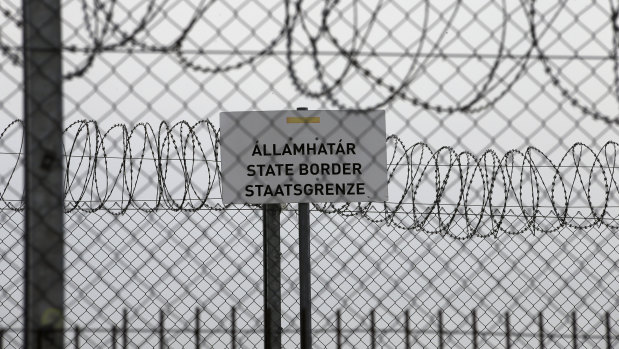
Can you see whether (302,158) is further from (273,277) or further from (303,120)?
(273,277)

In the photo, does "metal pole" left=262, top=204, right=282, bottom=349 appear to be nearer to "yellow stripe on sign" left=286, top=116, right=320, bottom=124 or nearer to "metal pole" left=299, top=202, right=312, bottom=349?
"metal pole" left=299, top=202, right=312, bottom=349

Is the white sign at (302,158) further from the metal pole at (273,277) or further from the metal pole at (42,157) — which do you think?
the metal pole at (42,157)

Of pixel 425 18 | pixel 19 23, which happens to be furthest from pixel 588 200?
pixel 19 23

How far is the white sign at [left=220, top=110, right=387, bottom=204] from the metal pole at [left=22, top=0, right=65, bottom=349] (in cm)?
242

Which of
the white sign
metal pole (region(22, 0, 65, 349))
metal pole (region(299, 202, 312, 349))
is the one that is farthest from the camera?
the white sign

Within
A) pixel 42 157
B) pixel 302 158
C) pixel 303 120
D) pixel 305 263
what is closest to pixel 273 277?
pixel 305 263

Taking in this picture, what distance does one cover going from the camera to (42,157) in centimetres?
304

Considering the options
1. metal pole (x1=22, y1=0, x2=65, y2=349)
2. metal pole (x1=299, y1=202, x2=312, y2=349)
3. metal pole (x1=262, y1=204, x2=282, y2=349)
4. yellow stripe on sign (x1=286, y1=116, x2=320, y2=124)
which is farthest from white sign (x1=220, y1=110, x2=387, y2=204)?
metal pole (x1=22, y1=0, x2=65, y2=349)

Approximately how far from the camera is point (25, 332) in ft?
10.1

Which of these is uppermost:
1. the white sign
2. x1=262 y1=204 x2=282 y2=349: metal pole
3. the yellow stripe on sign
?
the yellow stripe on sign

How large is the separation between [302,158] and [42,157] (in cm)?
266

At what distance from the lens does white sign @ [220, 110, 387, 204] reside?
5.53 meters

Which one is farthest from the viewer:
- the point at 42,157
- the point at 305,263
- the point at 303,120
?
the point at 303,120

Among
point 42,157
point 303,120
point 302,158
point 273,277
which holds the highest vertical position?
point 303,120
